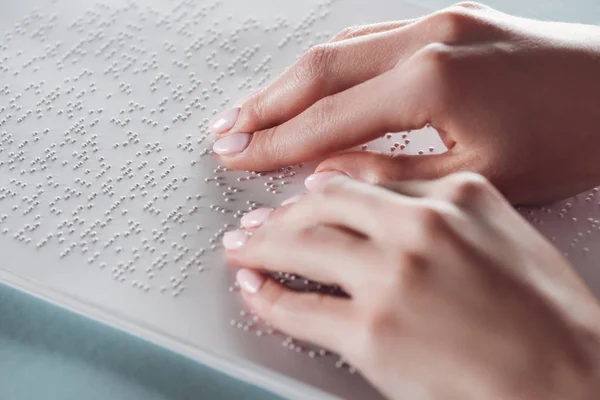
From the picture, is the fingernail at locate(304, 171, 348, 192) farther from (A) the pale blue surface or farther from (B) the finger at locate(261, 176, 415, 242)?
(A) the pale blue surface

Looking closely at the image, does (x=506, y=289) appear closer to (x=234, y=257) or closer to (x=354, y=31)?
(x=234, y=257)

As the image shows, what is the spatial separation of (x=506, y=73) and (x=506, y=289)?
0.22 metres

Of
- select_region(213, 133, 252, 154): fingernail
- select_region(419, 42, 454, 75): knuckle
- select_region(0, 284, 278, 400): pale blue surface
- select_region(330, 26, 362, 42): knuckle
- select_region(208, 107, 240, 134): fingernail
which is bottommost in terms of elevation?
select_region(0, 284, 278, 400): pale blue surface

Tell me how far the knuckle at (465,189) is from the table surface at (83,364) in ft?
0.69

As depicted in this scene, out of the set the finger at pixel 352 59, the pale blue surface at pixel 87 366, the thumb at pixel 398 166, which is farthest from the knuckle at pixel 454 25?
the pale blue surface at pixel 87 366

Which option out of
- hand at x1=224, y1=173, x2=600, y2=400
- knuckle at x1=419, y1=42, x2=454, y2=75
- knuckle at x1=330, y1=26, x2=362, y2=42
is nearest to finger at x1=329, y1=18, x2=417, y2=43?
knuckle at x1=330, y1=26, x2=362, y2=42

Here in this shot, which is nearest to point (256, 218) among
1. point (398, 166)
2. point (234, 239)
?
point (234, 239)

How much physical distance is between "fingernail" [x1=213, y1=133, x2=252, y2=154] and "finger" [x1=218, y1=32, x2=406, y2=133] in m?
0.01

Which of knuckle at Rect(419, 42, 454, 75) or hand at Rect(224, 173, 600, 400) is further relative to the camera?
knuckle at Rect(419, 42, 454, 75)

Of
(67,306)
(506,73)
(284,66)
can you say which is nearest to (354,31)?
(284,66)

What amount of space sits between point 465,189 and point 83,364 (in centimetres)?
34

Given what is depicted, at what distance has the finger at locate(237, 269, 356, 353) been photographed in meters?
0.57

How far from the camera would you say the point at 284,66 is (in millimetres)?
905

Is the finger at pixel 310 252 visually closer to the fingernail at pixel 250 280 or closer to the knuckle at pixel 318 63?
the fingernail at pixel 250 280
